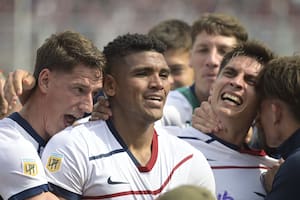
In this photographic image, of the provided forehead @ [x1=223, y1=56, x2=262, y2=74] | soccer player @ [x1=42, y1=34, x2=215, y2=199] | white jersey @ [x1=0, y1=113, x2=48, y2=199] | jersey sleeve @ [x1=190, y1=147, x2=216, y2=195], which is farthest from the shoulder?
white jersey @ [x1=0, y1=113, x2=48, y2=199]

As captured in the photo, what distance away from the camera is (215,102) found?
489 centimetres

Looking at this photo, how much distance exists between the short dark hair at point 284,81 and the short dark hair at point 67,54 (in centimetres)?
98

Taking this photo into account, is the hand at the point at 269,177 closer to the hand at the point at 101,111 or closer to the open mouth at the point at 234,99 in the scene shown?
the open mouth at the point at 234,99

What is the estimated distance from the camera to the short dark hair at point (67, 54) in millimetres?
4402

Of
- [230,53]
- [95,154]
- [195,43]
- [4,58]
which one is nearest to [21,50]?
[4,58]

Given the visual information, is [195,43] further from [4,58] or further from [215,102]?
[4,58]

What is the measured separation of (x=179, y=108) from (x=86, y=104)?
143cm

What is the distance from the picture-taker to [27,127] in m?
4.27

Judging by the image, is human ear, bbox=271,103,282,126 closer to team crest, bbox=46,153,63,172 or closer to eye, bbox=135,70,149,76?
eye, bbox=135,70,149,76

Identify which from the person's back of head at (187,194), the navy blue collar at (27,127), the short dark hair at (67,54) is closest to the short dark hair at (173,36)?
the short dark hair at (67,54)

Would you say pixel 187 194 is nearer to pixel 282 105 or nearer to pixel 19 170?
pixel 19 170

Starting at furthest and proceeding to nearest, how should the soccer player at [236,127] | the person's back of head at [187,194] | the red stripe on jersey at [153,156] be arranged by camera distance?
the soccer player at [236,127]
the red stripe on jersey at [153,156]
the person's back of head at [187,194]

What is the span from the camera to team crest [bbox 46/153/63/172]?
3.93 metres

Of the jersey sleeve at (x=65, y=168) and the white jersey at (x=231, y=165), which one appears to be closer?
the jersey sleeve at (x=65, y=168)
